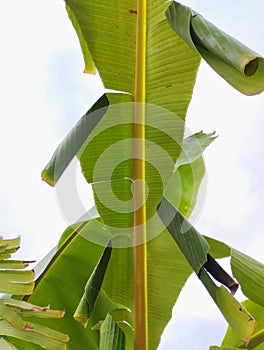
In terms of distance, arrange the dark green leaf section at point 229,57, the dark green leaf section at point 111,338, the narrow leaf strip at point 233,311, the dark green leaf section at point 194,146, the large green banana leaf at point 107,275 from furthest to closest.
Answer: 1. the dark green leaf section at point 194,146
2. the large green banana leaf at point 107,275
3. the dark green leaf section at point 111,338
4. the narrow leaf strip at point 233,311
5. the dark green leaf section at point 229,57

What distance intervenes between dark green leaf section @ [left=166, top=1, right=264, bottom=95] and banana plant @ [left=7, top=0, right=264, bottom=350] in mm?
32

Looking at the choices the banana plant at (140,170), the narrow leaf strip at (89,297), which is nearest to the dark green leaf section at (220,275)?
the banana plant at (140,170)

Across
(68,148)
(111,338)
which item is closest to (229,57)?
(68,148)

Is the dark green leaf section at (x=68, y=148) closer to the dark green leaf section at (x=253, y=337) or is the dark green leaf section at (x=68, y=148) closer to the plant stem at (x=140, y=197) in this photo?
the plant stem at (x=140, y=197)

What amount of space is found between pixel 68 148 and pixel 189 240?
8.0 inches

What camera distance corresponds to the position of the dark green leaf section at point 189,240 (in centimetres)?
64

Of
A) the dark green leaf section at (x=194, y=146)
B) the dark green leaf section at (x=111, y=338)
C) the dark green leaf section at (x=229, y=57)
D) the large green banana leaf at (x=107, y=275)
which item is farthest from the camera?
the dark green leaf section at (x=194, y=146)

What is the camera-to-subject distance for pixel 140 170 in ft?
2.61

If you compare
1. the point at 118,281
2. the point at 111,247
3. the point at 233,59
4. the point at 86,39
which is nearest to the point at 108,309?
the point at 118,281

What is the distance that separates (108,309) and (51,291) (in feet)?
0.45

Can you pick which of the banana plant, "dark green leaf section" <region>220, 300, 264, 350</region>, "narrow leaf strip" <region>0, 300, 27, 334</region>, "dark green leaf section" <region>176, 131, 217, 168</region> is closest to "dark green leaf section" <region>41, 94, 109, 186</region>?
the banana plant

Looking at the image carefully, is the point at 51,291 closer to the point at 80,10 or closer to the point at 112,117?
the point at 112,117

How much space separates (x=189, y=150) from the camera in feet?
3.51

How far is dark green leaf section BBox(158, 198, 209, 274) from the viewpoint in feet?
2.09
